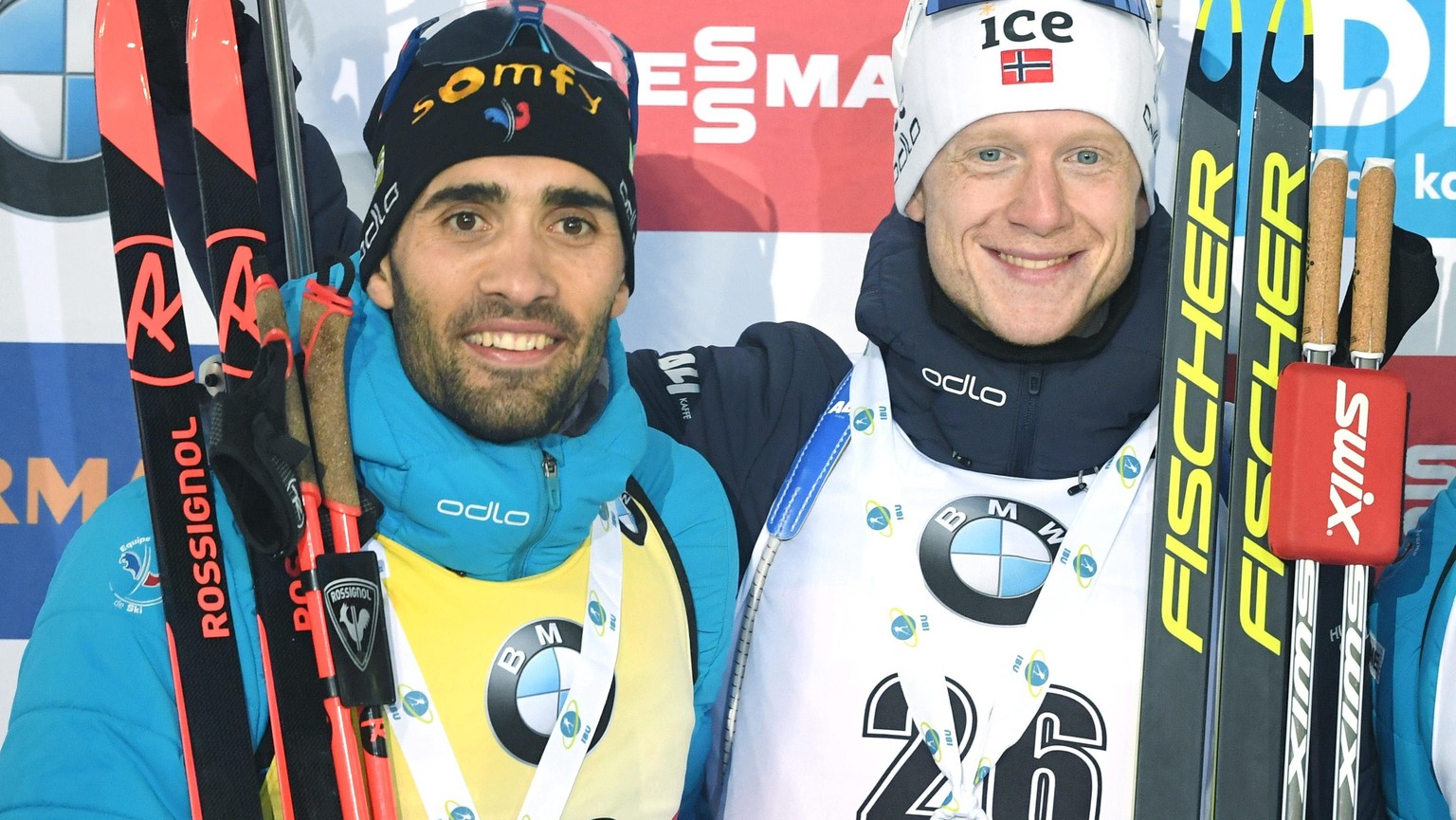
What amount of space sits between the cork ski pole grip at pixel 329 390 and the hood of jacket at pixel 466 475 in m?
0.02

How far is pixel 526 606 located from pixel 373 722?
23 cm

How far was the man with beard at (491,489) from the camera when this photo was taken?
1.54m

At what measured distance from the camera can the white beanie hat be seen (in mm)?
1825

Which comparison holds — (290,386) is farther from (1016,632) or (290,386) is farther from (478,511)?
(1016,632)

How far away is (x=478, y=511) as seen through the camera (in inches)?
60.9

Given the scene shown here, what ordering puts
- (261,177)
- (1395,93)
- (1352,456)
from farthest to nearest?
(1395,93), (261,177), (1352,456)

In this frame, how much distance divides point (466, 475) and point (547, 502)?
10 cm

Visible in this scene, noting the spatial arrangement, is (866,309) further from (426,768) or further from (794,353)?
(426,768)

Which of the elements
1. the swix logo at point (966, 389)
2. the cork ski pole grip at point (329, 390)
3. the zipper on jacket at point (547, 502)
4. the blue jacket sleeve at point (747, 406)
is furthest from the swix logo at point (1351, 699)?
the cork ski pole grip at point (329, 390)

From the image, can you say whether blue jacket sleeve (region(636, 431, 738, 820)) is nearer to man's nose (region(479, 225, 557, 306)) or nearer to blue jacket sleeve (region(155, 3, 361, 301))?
man's nose (region(479, 225, 557, 306))

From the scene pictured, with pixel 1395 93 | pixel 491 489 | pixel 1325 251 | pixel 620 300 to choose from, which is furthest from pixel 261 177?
pixel 1395 93

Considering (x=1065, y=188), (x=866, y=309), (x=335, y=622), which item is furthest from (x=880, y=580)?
(x=335, y=622)

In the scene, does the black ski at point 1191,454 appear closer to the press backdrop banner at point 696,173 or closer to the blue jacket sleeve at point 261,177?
the press backdrop banner at point 696,173

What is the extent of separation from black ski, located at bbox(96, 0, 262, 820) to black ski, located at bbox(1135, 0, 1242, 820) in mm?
1121
